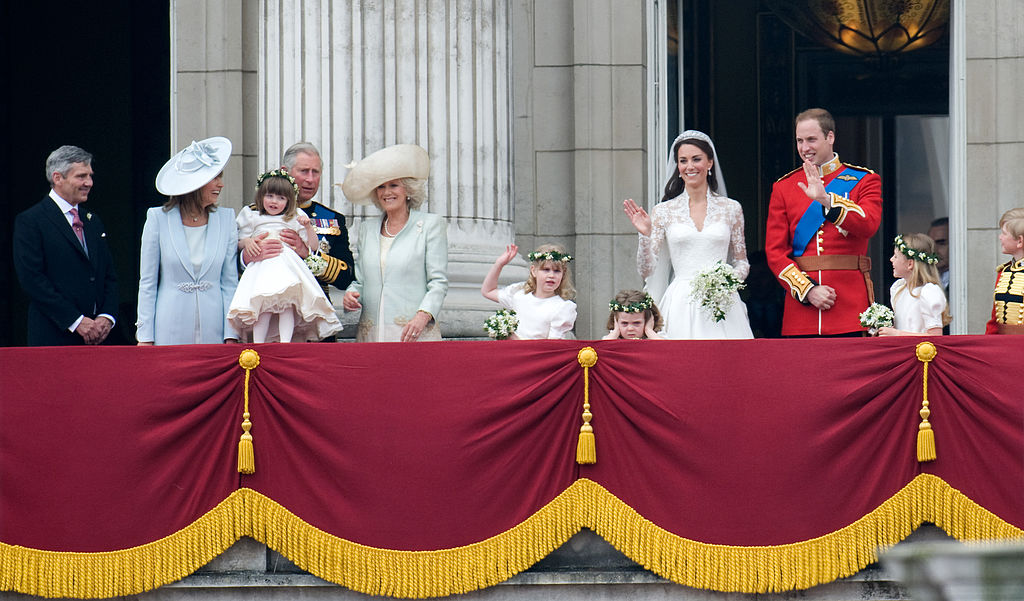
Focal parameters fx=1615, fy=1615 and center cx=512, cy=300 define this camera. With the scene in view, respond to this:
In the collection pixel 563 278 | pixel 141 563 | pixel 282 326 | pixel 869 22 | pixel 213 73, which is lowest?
pixel 141 563

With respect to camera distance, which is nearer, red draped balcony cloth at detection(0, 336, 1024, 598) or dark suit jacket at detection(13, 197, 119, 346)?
red draped balcony cloth at detection(0, 336, 1024, 598)

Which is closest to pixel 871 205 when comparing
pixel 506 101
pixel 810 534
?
pixel 810 534

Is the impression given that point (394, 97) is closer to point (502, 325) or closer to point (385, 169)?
point (385, 169)

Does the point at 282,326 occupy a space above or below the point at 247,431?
above

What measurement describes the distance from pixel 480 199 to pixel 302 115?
1163 millimetres

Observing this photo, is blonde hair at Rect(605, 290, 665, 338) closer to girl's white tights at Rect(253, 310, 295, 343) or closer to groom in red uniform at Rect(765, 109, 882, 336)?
groom in red uniform at Rect(765, 109, 882, 336)

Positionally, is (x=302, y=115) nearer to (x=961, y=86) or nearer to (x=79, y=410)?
(x=79, y=410)

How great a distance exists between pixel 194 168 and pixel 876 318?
133 inches

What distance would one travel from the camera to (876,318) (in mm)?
7672

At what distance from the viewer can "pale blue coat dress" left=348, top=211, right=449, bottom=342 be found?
790 cm

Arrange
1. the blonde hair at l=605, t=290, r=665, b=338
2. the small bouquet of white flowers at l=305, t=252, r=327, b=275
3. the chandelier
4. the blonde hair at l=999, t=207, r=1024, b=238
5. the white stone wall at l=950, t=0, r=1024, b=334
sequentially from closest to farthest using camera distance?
the blonde hair at l=999, t=207, r=1024, b=238 < the blonde hair at l=605, t=290, r=665, b=338 < the small bouquet of white flowers at l=305, t=252, r=327, b=275 < the white stone wall at l=950, t=0, r=1024, b=334 < the chandelier

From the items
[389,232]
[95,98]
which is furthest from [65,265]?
[95,98]

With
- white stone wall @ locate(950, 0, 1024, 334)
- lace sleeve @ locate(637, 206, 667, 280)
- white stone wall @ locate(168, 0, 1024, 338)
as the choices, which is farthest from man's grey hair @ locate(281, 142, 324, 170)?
white stone wall @ locate(950, 0, 1024, 334)

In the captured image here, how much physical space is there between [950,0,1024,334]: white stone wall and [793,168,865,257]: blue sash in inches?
117
